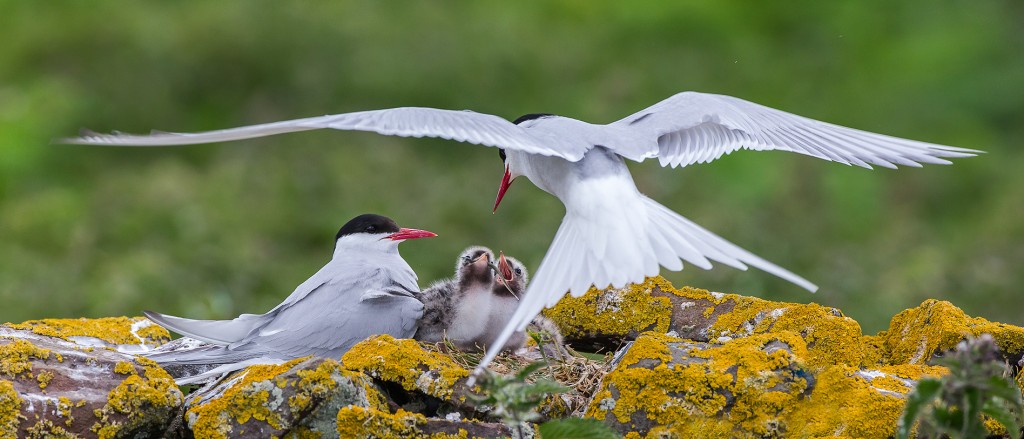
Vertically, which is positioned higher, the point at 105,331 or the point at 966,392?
the point at 966,392

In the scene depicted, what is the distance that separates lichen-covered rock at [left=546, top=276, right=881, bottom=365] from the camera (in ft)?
17.1

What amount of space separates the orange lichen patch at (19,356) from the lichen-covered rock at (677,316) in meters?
2.01

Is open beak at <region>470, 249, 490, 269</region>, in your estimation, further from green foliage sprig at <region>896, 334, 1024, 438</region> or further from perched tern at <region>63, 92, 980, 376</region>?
green foliage sprig at <region>896, 334, 1024, 438</region>

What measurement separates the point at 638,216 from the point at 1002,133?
34.7ft

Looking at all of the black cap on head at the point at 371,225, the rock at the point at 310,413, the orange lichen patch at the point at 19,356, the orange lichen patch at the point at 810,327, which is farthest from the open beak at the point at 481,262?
the orange lichen patch at the point at 19,356

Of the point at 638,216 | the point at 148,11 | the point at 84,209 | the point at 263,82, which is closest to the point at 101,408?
the point at 638,216

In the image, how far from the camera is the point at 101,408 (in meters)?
4.50

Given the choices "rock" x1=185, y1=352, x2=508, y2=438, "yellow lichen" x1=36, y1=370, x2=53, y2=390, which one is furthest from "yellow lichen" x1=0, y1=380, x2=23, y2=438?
"rock" x1=185, y1=352, x2=508, y2=438

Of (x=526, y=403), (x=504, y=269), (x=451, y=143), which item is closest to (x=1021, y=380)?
(x=526, y=403)

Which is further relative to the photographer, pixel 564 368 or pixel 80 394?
pixel 564 368

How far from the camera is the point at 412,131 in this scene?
16.1 feet

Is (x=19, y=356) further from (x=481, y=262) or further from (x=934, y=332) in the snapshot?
(x=934, y=332)

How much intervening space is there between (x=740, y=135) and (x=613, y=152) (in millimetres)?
794

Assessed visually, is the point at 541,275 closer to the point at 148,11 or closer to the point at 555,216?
the point at 555,216
